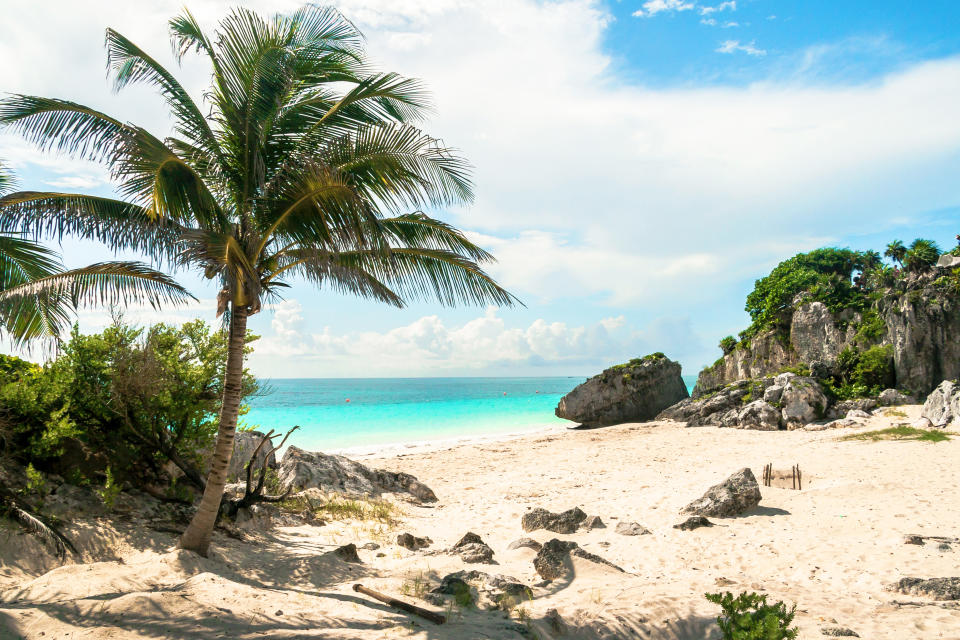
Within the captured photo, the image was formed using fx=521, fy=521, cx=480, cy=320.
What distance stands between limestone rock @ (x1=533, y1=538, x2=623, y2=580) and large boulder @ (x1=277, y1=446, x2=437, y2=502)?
5.86 metres

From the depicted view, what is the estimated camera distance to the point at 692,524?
27.6ft

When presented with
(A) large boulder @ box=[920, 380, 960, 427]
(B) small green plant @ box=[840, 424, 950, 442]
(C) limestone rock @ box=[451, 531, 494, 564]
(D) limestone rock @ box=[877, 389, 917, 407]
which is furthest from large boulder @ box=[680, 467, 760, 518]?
(D) limestone rock @ box=[877, 389, 917, 407]

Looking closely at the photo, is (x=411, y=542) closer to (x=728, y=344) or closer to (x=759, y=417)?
(x=759, y=417)

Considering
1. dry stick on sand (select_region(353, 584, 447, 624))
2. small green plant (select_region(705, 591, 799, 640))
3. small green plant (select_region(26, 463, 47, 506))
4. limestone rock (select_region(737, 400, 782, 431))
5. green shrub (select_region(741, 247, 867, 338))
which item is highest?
green shrub (select_region(741, 247, 867, 338))

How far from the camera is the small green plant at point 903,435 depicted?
51.4ft

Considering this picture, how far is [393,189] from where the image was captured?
638 centimetres

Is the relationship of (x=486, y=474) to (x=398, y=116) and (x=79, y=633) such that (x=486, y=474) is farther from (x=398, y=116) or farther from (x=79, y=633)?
(x=79, y=633)

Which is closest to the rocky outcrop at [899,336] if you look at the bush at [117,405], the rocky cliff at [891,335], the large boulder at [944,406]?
the rocky cliff at [891,335]

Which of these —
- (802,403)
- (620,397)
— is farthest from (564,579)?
(620,397)

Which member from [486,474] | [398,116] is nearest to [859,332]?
[486,474]

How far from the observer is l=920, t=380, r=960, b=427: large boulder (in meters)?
18.0

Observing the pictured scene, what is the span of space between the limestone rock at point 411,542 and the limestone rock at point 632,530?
312cm

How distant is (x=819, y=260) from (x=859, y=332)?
19484mm

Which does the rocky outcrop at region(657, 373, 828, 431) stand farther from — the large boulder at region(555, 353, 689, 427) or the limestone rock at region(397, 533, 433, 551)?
the limestone rock at region(397, 533, 433, 551)
